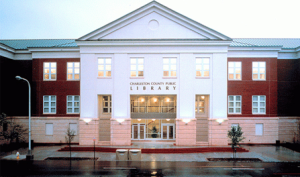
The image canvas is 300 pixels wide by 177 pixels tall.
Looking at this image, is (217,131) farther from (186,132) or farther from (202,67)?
(202,67)

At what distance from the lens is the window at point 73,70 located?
85.6ft

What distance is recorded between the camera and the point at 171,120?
25.9m

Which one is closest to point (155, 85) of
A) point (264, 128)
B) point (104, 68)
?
point (104, 68)

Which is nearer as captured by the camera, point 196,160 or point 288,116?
point 196,160

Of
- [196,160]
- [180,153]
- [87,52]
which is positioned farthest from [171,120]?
[87,52]

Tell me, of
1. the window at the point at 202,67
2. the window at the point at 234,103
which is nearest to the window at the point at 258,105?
the window at the point at 234,103

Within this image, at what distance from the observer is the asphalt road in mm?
15031

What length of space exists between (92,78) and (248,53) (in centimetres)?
1937

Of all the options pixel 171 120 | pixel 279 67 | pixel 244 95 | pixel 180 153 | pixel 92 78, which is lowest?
pixel 180 153

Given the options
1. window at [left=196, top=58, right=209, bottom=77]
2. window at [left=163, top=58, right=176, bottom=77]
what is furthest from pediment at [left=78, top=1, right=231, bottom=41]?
window at [left=163, top=58, right=176, bottom=77]

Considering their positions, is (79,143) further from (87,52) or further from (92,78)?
(87,52)

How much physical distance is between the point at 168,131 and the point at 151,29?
41.6 feet

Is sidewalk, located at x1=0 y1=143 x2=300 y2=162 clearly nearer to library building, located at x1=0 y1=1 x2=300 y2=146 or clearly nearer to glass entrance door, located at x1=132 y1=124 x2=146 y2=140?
library building, located at x1=0 y1=1 x2=300 y2=146

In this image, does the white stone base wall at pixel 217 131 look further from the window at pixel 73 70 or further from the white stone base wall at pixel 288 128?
the window at pixel 73 70
